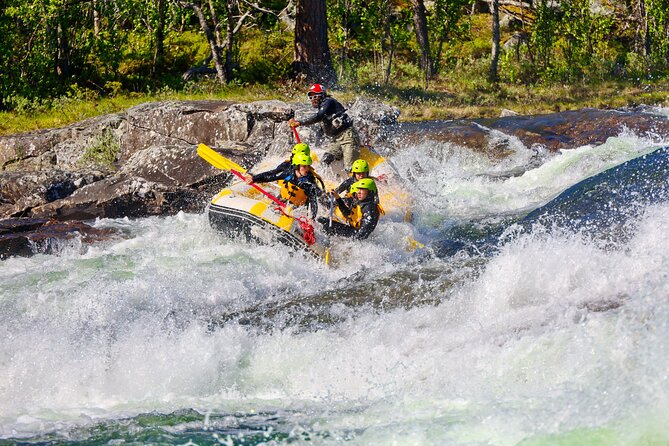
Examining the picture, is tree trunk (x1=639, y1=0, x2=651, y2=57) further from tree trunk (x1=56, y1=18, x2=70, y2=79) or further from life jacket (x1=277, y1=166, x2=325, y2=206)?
life jacket (x1=277, y1=166, x2=325, y2=206)

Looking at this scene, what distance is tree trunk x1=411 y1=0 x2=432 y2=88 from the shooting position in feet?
71.3

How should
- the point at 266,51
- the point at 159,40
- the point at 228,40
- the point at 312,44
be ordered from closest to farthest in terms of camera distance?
the point at 312,44, the point at 228,40, the point at 159,40, the point at 266,51

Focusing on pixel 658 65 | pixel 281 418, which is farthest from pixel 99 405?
pixel 658 65

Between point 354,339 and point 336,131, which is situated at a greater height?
point 336,131

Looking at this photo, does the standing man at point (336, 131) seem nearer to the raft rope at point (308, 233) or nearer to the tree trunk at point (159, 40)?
the raft rope at point (308, 233)

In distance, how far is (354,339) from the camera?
22.9 feet

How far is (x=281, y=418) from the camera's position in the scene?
5.65 metres

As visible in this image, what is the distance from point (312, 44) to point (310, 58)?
0.32 meters

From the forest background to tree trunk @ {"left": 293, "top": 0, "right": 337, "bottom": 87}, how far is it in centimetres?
2

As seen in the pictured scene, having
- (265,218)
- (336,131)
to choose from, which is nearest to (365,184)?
(265,218)

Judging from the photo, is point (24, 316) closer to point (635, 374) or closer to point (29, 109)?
point (635, 374)

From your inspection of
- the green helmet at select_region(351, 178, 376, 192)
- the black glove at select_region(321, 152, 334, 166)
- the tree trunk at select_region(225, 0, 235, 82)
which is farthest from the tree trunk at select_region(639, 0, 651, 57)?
the green helmet at select_region(351, 178, 376, 192)

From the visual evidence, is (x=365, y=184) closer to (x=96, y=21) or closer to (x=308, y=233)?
(x=308, y=233)

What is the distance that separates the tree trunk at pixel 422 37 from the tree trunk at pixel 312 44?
330 cm
